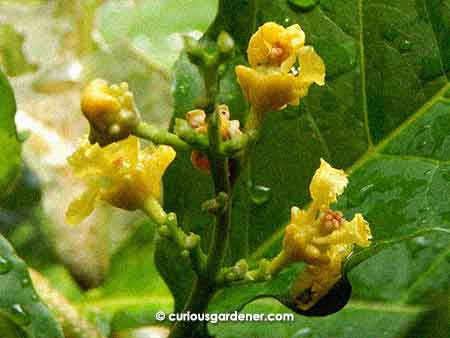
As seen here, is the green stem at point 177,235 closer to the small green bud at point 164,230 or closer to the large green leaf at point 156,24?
the small green bud at point 164,230

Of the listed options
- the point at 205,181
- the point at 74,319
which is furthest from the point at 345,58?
the point at 74,319

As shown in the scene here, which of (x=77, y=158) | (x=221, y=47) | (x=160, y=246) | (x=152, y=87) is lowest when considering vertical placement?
(x=152, y=87)

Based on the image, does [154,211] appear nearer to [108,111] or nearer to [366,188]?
[108,111]

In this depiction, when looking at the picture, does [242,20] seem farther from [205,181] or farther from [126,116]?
[126,116]

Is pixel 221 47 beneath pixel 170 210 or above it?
above

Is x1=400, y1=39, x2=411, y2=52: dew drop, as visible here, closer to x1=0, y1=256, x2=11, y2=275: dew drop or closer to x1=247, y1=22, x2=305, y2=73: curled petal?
x1=247, y1=22, x2=305, y2=73: curled petal

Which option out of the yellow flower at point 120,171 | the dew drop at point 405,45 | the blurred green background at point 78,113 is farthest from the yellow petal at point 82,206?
the blurred green background at point 78,113

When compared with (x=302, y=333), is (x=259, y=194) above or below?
above

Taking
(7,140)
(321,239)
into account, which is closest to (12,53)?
(7,140)
